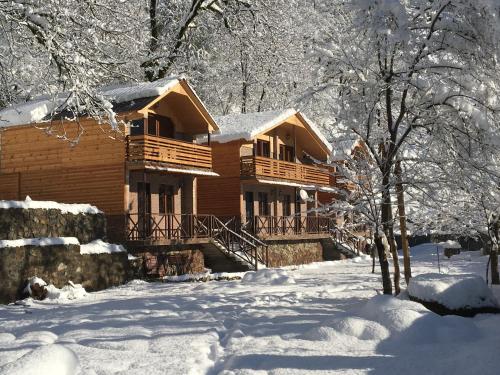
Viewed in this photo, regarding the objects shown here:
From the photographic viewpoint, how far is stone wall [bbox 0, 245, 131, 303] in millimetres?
14781

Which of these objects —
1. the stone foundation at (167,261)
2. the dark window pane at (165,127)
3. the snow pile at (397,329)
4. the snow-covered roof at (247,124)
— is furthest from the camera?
the snow-covered roof at (247,124)

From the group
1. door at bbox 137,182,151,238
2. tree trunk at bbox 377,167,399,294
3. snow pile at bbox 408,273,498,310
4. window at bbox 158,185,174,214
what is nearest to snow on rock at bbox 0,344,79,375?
snow pile at bbox 408,273,498,310

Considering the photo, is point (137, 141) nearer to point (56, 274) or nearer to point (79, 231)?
point (79, 231)

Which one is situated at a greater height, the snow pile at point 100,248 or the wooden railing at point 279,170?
the wooden railing at point 279,170

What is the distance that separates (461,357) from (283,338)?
274 cm

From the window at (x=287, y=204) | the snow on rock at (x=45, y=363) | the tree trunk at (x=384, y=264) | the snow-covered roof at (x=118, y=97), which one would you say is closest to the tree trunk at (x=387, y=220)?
the tree trunk at (x=384, y=264)

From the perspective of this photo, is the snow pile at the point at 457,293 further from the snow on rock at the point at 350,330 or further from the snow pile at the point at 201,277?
the snow pile at the point at 201,277

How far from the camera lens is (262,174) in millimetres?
28891

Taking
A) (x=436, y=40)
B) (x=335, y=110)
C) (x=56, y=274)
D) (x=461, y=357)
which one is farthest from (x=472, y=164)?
(x=56, y=274)

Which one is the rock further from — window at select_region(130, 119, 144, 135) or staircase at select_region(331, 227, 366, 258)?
staircase at select_region(331, 227, 366, 258)

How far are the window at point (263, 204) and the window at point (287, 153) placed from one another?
3129 millimetres

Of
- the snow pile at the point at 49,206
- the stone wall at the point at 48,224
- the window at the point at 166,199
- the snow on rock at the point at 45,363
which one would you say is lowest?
the snow on rock at the point at 45,363

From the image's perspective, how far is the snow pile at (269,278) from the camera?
18.0 metres

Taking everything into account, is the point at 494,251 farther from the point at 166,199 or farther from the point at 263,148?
the point at 263,148
